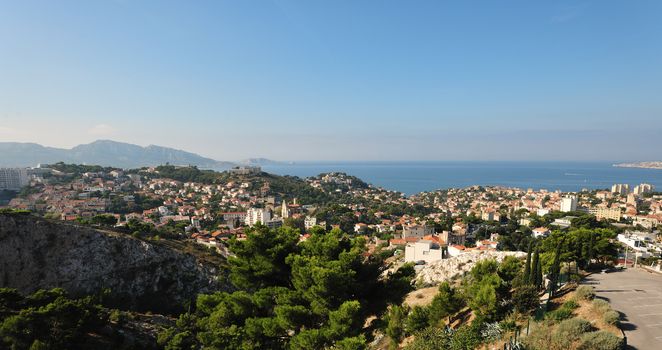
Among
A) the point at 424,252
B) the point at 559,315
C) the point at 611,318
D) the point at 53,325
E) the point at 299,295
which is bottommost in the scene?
the point at 424,252

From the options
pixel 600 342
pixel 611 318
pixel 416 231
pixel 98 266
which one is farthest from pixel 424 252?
pixel 98 266

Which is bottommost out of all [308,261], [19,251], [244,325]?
[19,251]

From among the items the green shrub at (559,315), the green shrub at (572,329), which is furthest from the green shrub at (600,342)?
the green shrub at (559,315)

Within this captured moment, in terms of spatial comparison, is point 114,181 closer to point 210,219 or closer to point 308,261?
point 210,219

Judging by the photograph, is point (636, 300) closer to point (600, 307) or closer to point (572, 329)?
point (600, 307)

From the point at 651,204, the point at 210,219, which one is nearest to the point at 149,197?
the point at 210,219

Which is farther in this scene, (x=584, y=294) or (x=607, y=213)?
(x=607, y=213)

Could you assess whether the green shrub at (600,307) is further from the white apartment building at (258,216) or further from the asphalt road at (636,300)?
the white apartment building at (258,216)
